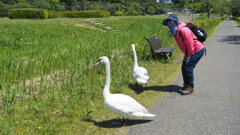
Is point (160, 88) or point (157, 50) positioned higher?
point (157, 50)

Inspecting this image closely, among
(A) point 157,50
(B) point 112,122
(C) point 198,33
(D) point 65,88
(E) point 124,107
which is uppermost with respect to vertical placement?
(C) point 198,33

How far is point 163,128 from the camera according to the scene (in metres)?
4.28

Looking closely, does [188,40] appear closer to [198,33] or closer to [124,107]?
[198,33]

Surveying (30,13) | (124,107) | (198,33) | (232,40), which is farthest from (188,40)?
(30,13)

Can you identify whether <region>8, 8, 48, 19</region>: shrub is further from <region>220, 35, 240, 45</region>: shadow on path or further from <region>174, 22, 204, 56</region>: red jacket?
<region>174, 22, 204, 56</region>: red jacket

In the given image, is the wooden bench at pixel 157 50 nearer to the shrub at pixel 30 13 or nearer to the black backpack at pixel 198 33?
the black backpack at pixel 198 33

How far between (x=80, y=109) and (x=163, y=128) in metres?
1.65

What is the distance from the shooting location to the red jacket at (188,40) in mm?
5551

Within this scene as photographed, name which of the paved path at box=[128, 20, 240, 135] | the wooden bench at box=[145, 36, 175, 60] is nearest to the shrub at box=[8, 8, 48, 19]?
the wooden bench at box=[145, 36, 175, 60]

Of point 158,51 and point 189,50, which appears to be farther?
point 158,51

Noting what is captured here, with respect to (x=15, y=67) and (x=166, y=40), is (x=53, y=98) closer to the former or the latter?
(x=15, y=67)

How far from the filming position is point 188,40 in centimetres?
555

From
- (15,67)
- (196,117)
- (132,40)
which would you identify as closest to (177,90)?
(196,117)

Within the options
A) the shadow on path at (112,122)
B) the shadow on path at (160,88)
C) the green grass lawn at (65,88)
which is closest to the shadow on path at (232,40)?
the green grass lawn at (65,88)
